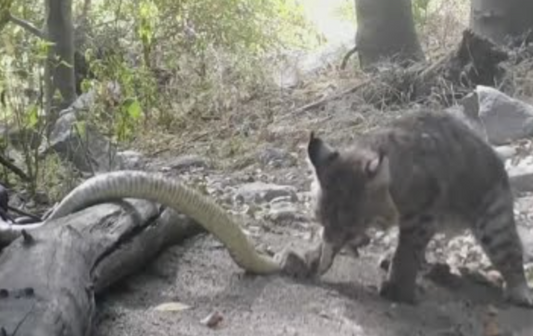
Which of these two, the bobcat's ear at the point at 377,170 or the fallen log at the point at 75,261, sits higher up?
the bobcat's ear at the point at 377,170

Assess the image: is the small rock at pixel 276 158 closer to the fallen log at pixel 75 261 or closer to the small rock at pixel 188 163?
the small rock at pixel 188 163

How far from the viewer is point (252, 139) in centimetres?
896

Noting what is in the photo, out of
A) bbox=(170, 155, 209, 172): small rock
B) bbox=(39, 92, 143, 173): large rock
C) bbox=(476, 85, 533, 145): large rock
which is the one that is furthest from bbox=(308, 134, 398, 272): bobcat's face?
bbox=(170, 155, 209, 172): small rock

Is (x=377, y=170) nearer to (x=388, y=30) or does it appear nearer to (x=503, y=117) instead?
(x=503, y=117)

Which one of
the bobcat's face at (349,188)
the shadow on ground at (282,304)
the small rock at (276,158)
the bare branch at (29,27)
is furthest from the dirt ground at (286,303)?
the bare branch at (29,27)

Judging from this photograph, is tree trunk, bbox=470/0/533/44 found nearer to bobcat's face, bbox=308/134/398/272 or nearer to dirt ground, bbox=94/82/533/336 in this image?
dirt ground, bbox=94/82/533/336

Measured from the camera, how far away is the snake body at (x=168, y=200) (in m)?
4.68

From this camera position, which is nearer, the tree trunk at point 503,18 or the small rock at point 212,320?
the small rock at point 212,320

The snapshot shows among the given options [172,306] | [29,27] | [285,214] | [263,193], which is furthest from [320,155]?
[29,27]

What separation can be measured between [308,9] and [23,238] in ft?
30.9

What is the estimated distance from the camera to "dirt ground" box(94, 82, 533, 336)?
427 cm

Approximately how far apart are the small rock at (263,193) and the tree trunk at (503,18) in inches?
139

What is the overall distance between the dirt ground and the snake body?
0.42 feet

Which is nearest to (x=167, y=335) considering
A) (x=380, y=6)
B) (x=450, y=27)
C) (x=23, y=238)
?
(x=23, y=238)
